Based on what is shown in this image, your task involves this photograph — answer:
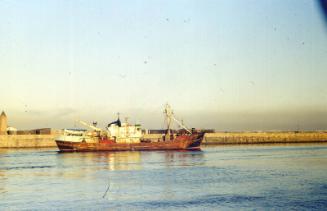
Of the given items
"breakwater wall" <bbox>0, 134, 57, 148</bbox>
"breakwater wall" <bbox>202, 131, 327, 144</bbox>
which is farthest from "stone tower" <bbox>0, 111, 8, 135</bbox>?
"breakwater wall" <bbox>202, 131, 327, 144</bbox>

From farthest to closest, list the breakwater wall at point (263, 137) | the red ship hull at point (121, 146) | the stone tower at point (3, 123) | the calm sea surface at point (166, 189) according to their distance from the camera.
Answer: the breakwater wall at point (263, 137) → the stone tower at point (3, 123) → the red ship hull at point (121, 146) → the calm sea surface at point (166, 189)

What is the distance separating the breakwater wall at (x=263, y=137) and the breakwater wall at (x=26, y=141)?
146 ft

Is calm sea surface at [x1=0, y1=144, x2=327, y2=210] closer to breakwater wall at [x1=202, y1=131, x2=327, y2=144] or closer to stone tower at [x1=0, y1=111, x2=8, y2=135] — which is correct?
stone tower at [x1=0, y1=111, x2=8, y2=135]

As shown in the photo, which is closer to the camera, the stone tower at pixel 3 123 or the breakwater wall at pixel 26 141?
the breakwater wall at pixel 26 141

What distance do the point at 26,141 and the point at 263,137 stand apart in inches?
2739

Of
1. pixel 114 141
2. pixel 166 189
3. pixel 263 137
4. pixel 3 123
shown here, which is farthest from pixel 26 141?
pixel 166 189

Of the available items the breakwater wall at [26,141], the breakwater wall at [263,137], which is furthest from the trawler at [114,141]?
the breakwater wall at [263,137]

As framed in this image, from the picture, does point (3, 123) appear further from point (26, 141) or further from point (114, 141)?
point (114, 141)

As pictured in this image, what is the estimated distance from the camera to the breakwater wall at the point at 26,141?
11388 cm

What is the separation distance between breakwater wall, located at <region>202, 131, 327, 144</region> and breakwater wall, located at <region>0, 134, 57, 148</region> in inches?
1747

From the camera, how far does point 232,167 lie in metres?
49.8

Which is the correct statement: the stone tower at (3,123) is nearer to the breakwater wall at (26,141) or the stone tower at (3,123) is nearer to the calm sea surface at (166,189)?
the breakwater wall at (26,141)

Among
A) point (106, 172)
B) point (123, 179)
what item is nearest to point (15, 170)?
point (106, 172)

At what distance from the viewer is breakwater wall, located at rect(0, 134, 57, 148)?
114 m
